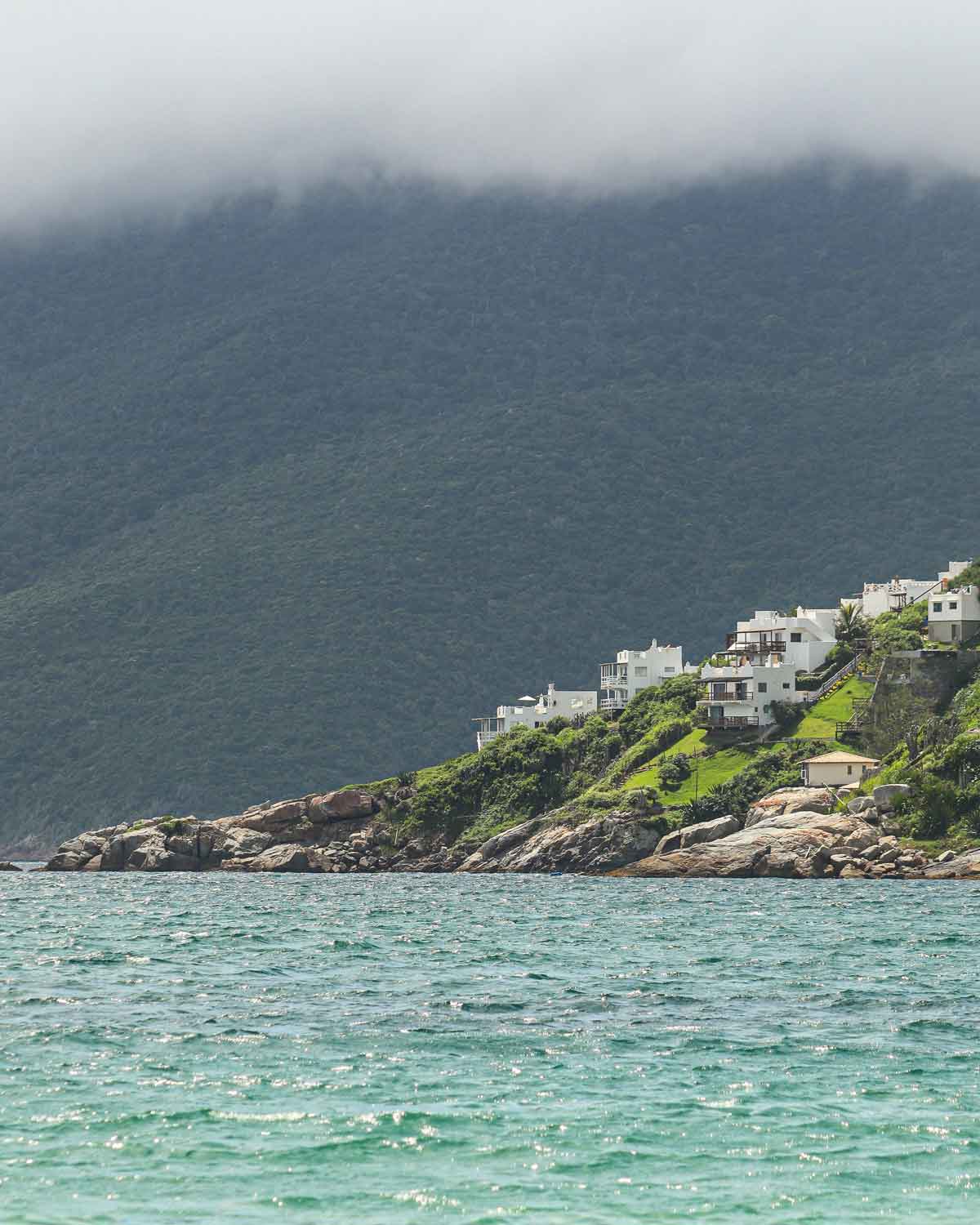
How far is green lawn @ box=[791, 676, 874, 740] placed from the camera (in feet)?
567

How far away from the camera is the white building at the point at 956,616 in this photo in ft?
582

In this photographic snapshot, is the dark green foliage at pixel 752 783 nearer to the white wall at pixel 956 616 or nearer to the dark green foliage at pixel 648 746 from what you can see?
the dark green foliage at pixel 648 746

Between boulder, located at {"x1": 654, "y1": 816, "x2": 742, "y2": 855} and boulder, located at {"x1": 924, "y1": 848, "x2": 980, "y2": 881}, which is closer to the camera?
boulder, located at {"x1": 924, "y1": 848, "x2": 980, "y2": 881}

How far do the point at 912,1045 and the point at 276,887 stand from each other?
10007 cm

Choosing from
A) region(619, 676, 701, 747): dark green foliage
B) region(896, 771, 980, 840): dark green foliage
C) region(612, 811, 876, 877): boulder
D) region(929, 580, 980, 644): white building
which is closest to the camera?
region(612, 811, 876, 877): boulder

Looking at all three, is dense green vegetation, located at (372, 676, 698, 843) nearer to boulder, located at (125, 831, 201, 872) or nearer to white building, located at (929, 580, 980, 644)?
boulder, located at (125, 831, 201, 872)

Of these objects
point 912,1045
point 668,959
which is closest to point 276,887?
point 668,959

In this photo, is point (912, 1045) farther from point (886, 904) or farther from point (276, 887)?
point (276, 887)

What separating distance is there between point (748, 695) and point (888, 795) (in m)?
35.4

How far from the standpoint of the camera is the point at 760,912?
9681 centimetres

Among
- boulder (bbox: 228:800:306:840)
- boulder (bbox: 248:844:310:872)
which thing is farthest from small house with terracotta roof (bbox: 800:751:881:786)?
boulder (bbox: 228:800:306:840)

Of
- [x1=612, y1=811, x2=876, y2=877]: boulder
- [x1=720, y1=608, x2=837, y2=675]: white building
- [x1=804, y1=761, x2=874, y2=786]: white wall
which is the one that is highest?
[x1=720, y1=608, x2=837, y2=675]: white building

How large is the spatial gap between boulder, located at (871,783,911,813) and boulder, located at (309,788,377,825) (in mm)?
57969

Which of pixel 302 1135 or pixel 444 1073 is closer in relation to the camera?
pixel 302 1135
